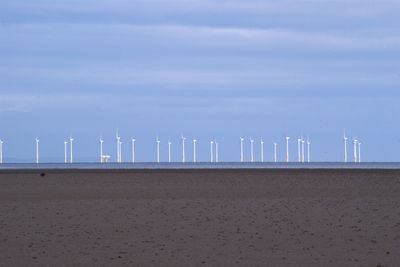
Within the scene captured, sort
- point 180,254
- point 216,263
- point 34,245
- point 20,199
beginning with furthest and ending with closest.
Result: point 20,199, point 34,245, point 180,254, point 216,263

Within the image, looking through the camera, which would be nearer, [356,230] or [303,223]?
[356,230]

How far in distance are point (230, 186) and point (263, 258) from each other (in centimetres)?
2752

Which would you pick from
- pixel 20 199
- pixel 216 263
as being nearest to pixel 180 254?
pixel 216 263

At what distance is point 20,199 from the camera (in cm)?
3584

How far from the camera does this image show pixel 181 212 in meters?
28.7

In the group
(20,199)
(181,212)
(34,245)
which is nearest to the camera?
(34,245)

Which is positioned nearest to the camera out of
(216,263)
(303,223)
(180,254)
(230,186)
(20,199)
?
(216,263)

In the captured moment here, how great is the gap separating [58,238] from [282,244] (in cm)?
563

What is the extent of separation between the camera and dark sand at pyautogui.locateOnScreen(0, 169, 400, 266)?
18.7 metres

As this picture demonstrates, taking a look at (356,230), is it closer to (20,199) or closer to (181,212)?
(181,212)

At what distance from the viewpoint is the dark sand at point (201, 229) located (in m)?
18.7

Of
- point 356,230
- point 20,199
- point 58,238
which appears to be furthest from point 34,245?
point 20,199

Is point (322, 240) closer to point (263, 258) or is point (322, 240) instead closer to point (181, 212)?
point (263, 258)

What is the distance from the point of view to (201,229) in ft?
78.1
